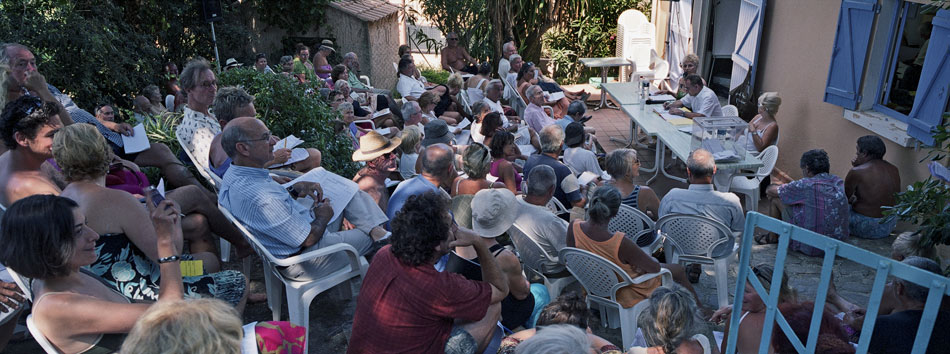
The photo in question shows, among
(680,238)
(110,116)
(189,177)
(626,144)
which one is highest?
(110,116)


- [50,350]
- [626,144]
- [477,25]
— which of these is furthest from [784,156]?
[50,350]

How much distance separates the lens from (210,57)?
988 centimetres

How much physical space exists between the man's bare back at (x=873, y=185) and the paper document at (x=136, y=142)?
5244 millimetres

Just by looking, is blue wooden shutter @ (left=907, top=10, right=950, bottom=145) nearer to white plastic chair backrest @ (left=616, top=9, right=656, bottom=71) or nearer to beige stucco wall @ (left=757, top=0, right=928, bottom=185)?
beige stucco wall @ (left=757, top=0, right=928, bottom=185)

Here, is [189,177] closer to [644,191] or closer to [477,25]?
[644,191]

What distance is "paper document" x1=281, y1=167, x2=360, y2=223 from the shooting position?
11.5ft

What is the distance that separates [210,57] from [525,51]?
548 cm

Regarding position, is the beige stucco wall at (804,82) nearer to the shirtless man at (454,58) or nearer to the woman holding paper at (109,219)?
the shirtless man at (454,58)

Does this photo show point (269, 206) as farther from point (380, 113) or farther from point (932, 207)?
point (380, 113)

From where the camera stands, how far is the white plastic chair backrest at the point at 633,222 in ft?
13.2

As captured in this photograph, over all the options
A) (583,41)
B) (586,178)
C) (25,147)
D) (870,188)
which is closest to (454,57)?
(583,41)

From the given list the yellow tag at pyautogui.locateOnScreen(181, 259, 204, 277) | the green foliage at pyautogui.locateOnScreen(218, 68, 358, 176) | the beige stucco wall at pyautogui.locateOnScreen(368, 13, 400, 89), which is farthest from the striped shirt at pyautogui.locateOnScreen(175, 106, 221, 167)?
the beige stucco wall at pyautogui.locateOnScreen(368, 13, 400, 89)

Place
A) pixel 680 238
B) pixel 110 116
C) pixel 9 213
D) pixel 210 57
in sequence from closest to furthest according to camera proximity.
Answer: pixel 9 213 < pixel 680 238 < pixel 110 116 < pixel 210 57

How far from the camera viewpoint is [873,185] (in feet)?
16.1
